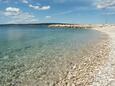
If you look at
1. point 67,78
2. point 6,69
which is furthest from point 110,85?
point 6,69

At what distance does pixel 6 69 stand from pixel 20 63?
2132 millimetres

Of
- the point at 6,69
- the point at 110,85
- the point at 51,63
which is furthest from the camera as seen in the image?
the point at 51,63

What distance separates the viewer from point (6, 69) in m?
14.2

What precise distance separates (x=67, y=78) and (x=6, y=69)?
17.8 ft

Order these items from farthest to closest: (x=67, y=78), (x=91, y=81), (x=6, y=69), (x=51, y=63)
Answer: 1. (x=51, y=63)
2. (x=6, y=69)
3. (x=67, y=78)
4. (x=91, y=81)

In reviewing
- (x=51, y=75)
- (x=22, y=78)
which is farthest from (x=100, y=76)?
(x=22, y=78)

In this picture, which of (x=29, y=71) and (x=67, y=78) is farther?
(x=29, y=71)

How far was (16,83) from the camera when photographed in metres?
11.3

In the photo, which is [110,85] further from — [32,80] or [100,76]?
[32,80]

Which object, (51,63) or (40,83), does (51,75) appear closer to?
(40,83)

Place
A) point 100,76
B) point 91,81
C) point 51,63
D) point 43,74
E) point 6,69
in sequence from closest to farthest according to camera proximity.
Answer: point 91,81 → point 100,76 → point 43,74 → point 6,69 → point 51,63

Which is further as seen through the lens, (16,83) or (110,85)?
(16,83)

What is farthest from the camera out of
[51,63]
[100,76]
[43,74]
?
[51,63]

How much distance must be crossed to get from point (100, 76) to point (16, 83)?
552cm
